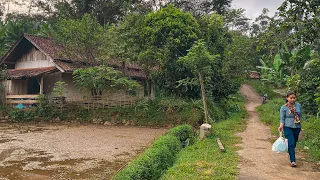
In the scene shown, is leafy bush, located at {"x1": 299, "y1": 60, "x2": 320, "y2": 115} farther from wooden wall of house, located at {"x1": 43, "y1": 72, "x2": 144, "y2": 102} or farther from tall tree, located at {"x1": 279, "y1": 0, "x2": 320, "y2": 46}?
wooden wall of house, located at {"x1": 43, "y1": 72, "x2": 144, "y2": 102}

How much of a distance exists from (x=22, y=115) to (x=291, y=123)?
53.7 ft

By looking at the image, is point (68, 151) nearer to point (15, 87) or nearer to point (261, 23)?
point (15, 87)

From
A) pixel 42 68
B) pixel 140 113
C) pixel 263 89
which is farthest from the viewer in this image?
pixel 263 89

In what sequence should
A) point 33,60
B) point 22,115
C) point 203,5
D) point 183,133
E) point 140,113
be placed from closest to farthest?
point 183,133, point 140,113, point 22,115, point 33,60, point 203,5

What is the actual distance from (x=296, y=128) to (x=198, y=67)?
19.2 feet

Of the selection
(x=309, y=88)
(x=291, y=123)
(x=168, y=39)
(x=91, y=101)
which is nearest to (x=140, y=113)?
(x=91, y=101)

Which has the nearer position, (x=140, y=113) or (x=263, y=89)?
(x=140, y=113)

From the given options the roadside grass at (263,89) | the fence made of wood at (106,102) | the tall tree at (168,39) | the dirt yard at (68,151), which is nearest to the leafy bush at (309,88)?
the dirt yard at (68,151)

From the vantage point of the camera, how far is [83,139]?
40.4ft

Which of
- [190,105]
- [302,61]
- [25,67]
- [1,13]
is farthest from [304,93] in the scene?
[1,13]

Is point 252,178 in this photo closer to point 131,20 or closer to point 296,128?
point 296,128

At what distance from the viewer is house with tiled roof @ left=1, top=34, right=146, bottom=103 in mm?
19000

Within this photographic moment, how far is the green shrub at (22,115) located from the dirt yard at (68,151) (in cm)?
249

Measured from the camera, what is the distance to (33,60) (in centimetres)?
2162
